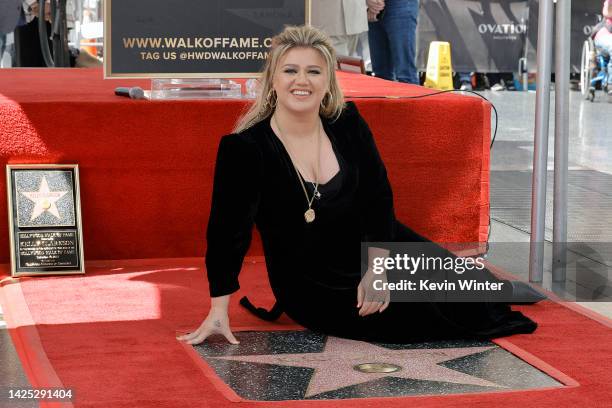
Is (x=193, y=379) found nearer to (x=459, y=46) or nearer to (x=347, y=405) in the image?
(x=347, y=405)

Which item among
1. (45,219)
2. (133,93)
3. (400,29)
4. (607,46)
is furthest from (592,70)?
(45,219)

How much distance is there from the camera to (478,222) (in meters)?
5.04

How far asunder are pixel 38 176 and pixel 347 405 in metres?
2.08

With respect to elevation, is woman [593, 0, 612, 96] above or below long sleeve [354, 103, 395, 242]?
above

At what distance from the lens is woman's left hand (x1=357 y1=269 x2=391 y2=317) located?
3633 mm

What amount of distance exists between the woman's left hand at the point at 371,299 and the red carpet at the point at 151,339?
1.07 ft

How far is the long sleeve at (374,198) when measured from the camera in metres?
3.75

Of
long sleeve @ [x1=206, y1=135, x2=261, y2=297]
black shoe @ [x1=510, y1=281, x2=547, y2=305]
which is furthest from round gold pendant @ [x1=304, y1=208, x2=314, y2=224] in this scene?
black shoe @ [x1=510, y1=281, x2=547, y2=305]

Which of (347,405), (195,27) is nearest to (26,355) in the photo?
(347,405)

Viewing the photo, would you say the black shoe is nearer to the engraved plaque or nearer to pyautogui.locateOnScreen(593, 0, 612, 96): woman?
the engraved plaque

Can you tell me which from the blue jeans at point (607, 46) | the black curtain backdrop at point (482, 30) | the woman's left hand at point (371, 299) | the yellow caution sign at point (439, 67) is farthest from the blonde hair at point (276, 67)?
the black curtain backdrop at point (482, 30)

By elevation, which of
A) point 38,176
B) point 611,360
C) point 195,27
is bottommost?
point 611,360

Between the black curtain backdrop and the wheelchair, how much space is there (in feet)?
4.02

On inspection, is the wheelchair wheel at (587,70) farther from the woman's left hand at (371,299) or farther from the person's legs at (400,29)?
the woman's left hand at (371,299)
